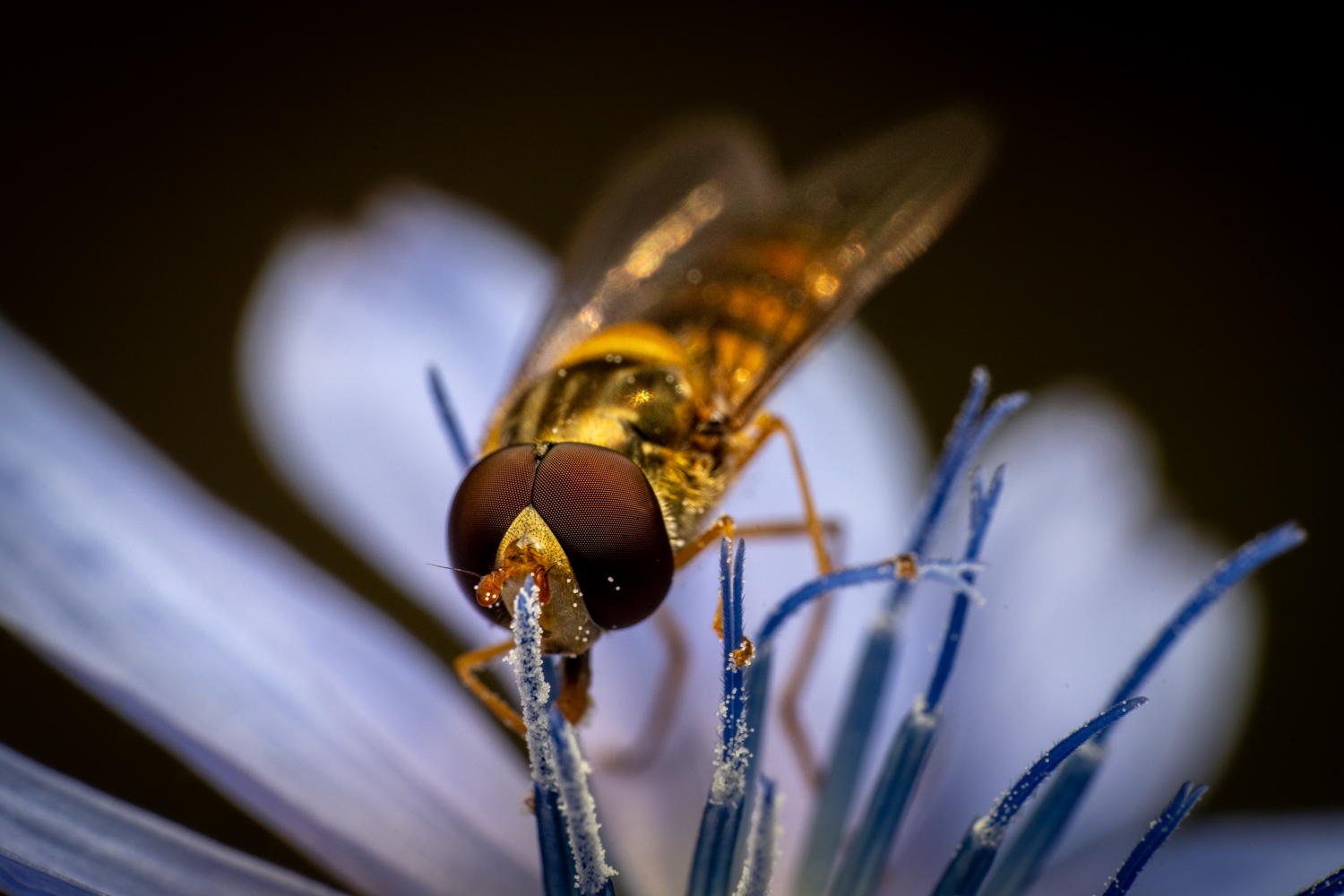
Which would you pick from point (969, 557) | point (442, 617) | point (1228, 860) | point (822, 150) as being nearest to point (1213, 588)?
point (969, 557)

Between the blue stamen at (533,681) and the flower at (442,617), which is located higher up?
the flower at (442,617)

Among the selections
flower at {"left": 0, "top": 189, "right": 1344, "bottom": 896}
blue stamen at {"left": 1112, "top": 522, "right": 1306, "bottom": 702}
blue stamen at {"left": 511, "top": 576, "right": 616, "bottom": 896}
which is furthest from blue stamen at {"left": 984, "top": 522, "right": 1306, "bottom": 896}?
blue stamen at {"left": 511, "top": 576, "right": 616, "bottom": 896}

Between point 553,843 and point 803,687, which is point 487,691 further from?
point 803,687

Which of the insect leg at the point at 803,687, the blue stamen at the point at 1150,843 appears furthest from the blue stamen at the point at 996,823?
the insect leg at the point at 803,687

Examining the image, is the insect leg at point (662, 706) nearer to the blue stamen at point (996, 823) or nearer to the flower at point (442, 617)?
the flower at point (442, 617)

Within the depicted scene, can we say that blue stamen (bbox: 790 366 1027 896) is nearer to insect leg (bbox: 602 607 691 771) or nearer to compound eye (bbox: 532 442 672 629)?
insect leg (bbox: 602 607 691 771)

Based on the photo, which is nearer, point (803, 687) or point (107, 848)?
point (107, 848)

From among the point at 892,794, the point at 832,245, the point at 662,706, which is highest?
the point at 832,245
